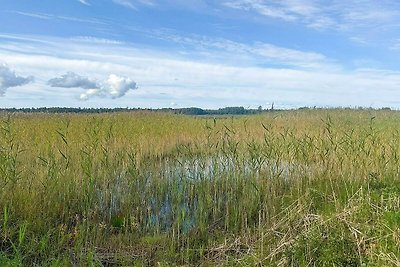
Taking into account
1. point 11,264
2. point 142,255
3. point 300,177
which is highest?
point 300,177

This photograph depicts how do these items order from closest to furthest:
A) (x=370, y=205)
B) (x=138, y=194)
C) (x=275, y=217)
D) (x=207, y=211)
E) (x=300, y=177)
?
(x=370, y=205)
(x=275, y=217)
(x=207, y=211)
(x=138, y=194)
(x=300, y=177)

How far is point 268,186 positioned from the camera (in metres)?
5.20

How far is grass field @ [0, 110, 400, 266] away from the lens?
10.7 feet

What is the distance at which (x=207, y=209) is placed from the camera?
482cm

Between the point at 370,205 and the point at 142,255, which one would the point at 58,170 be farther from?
the point at 370,205

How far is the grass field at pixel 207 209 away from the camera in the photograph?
10.7 feet

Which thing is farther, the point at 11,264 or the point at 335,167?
the point at 335,167

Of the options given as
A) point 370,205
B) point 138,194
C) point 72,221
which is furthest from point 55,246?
point 370,205

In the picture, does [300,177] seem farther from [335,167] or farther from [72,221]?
[72,221]

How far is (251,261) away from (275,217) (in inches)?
46.1

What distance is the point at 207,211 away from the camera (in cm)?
479

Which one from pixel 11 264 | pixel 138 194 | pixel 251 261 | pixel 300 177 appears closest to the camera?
pixel 11 264

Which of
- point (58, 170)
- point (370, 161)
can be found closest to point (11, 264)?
point (58, 170)

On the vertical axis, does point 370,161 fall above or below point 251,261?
above
